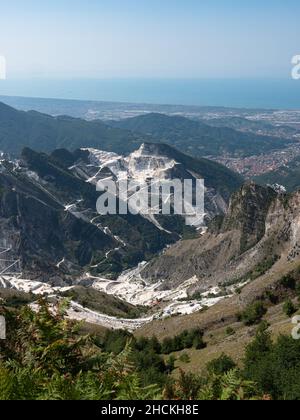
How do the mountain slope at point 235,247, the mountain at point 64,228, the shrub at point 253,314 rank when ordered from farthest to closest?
the mountain at point 64,228 → the mountain slope at point 235,247 → the shrub at point 253,314

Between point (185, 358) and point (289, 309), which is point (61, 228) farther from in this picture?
point (289, 309)

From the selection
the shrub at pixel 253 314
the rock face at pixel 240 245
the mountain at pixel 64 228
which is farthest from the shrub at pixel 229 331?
the mountain at pixel 64 228

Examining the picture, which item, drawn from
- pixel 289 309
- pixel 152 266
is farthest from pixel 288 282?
pixel 152 266

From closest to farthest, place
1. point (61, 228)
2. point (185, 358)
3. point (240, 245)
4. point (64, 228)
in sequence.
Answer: point (185, 358), point (240, 245), point (61, 228), point (64, 228)

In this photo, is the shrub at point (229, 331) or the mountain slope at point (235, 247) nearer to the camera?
the shrub at point (229, 331)

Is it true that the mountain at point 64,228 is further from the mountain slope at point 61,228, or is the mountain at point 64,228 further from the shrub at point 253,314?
the shrub at point 253,314

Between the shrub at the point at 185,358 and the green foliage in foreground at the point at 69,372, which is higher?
the green foliage in foreground at the point at 69,372
